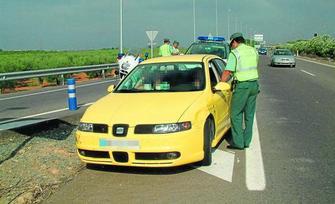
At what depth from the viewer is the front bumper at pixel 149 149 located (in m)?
5.70

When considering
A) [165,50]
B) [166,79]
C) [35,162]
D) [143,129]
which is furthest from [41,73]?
[143,129]

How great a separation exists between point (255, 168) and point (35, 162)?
308 cm

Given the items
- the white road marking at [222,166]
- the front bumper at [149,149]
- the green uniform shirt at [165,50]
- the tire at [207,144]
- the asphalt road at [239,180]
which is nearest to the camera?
the asphalt road at [239,180]

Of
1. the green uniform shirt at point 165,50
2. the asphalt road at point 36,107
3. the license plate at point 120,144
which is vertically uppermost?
the green uniform shirt at point 165,50

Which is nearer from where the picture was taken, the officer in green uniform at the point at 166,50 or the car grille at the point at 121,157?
the car grille at the point at 121,157

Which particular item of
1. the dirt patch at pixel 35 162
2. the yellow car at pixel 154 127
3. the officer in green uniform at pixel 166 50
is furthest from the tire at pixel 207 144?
the officer in green uniform at pixel 166 50

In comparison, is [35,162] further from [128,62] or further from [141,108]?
[128,62]

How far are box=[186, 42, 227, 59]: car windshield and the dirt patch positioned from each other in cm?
1050

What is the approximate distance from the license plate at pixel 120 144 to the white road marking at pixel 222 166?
3.52 feet

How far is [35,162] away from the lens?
673 cm

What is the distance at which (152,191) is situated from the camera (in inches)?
212

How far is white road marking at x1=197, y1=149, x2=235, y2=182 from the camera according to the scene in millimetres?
5963

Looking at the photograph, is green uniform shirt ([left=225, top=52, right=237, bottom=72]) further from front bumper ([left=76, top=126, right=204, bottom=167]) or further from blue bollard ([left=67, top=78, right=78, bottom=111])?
blue bollard ([left=67, top=78, right=78, bottom=111])

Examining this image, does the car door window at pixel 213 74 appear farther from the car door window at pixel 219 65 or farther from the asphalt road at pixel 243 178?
the asphalt road at pixel 243 178
